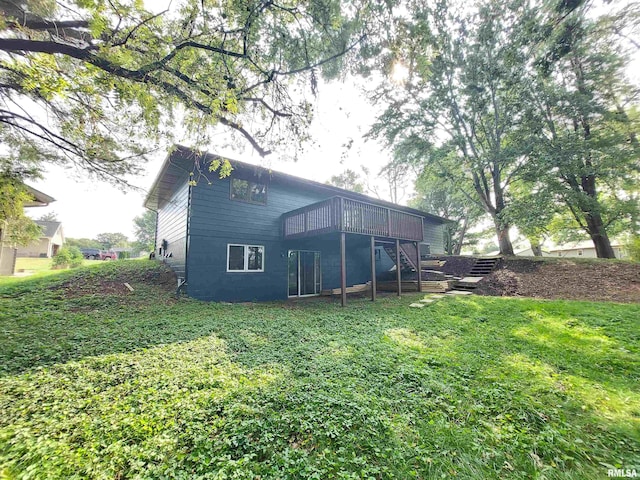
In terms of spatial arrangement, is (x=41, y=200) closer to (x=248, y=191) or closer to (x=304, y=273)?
(x=248, y=191)

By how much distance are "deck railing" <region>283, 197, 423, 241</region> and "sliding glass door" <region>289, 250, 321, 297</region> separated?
135cm

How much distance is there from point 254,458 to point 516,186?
63.6ft

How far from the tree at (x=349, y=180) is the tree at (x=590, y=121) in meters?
18.6

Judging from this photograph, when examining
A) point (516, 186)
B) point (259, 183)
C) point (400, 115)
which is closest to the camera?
point (259, 183)

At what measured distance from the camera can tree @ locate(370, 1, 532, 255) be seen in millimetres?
10828

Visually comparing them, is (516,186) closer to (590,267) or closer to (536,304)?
(590,267)

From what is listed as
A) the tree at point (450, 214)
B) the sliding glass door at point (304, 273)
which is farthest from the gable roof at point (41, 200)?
the tree at point (450, 214)

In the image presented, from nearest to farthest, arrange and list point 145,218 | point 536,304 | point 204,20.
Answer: point 204,20
point 536,304
point 145,218

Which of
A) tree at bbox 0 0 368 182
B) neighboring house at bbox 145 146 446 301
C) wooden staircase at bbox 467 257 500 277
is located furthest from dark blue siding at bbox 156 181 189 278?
wooden staircase at bbox 467 257 500 277

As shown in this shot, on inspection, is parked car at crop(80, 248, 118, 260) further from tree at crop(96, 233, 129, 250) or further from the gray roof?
tree at crop(96, 233, 129, 250)

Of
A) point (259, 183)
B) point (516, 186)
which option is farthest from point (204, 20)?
point (516, 186)

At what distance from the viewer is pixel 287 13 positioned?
15.4 ft

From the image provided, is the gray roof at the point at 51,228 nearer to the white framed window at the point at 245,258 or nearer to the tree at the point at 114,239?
the white framed window at the point at 245,258

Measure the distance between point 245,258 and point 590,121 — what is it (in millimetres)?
17055
